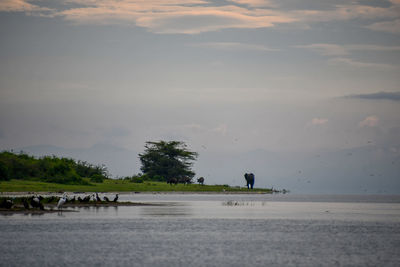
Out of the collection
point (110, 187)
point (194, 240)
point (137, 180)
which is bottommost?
point (194, 240)

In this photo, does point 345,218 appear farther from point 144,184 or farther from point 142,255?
point 144,184

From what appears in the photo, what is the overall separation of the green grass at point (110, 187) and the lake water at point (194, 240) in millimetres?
38743

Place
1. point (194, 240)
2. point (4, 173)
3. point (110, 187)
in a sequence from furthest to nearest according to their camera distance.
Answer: point (110, 187) < point (4, 173) < point (194, 240)

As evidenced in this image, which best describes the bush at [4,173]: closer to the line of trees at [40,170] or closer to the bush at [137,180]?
the line of trees at [40,170]

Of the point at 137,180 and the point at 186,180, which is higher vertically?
the point at 186,180

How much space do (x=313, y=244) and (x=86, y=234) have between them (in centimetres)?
1431

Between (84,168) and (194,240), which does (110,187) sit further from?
(194,240)

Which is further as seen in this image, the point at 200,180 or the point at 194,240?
the point at 200,180

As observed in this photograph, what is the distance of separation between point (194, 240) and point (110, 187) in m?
75.2

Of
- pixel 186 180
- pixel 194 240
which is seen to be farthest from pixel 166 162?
pixel 194 240

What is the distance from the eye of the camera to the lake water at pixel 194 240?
30562mm

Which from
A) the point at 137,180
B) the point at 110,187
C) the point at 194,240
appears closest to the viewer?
the point at 194,240

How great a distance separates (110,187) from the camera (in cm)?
11175

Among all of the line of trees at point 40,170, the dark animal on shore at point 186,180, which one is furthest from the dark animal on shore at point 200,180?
the line of trees at point 40,170
